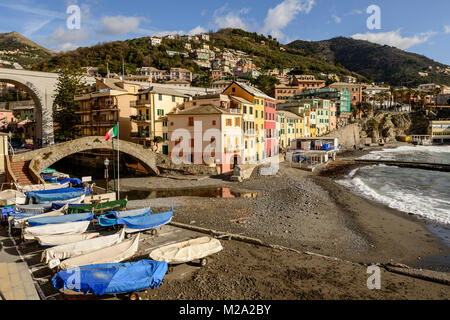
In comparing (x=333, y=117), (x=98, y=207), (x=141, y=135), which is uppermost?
(x=333, y=117)

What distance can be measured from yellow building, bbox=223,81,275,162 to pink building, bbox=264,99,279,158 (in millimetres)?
1536

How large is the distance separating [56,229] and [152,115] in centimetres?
3291

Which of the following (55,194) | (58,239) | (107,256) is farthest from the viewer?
(55,194)

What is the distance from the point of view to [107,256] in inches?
529

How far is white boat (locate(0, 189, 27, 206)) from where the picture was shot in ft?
76.2

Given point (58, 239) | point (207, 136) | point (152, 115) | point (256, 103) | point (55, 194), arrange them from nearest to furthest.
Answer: point (58, 239) < point (55, 194) < point (207, 136) < point (152, 115) < point (256, 103)

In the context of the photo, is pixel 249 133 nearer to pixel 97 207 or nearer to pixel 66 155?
pixel 66 155

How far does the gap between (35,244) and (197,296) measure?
10.9 meters

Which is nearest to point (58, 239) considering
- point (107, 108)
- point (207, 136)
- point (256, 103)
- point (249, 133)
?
point (207, 136)

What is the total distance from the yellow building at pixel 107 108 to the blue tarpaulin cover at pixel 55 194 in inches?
982

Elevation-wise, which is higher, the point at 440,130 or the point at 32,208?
the point at 440,130

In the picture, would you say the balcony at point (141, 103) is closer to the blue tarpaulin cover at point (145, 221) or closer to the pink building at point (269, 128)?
the pink building at point (269, 128)

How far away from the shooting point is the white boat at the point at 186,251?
13.3 meters
